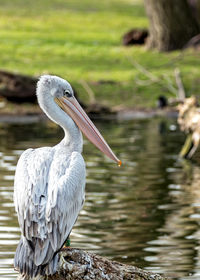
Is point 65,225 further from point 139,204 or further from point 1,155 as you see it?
point 1,155

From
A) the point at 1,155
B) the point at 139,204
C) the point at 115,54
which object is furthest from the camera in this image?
the point at 115,54

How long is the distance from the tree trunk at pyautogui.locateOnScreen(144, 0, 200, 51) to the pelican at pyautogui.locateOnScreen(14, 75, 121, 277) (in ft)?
49.8

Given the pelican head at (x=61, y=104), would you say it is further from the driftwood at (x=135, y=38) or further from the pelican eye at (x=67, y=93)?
the driftwood at (x=135, y=38)

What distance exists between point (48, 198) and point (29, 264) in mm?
432

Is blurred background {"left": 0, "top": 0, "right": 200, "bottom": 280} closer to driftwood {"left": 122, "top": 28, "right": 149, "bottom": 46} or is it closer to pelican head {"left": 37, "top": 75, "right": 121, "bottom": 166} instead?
driftwood {"left": 122, "top": 28, "right": 149, "bottom": 46}

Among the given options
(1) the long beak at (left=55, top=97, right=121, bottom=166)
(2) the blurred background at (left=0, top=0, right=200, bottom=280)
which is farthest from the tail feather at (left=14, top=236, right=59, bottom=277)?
(2) the blurred background at (left=0, top=0, right=200, bottom=280)

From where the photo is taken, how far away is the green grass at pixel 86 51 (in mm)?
18516

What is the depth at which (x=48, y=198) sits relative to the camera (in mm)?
5926

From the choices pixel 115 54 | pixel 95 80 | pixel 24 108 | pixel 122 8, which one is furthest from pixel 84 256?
pixel 122 8

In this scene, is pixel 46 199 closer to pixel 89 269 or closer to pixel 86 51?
pixel 89 269

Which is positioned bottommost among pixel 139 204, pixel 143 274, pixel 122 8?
pixel 122 8

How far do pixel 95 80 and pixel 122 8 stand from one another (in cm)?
1307

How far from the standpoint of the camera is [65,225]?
19.9 feet

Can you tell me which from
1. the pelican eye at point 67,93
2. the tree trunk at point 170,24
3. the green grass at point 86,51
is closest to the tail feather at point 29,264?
the pelican eye at point 67,93
